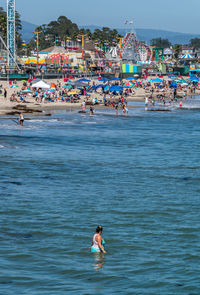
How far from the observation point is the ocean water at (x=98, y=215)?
15.3 metres

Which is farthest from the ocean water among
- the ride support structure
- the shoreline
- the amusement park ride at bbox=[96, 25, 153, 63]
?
the amusement park ride at bbox=[96, 25, 153, 63]

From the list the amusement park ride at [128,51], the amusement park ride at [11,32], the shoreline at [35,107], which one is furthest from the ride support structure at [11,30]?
the shoreline at [35,107]

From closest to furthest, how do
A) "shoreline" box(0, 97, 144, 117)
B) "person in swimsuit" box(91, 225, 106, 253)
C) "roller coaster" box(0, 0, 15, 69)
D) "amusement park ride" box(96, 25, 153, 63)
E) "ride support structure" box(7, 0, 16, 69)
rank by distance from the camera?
"person in swimsuit" box(91, 225, 106, 253)
"shoreline" box(0, 97, 144, 117)
"roller coaster" box(0, 0, 15, 69)
"ride support structure" box(7, 0, 16, 69)
"amusement park ride" box(96, 25, 153, 63)

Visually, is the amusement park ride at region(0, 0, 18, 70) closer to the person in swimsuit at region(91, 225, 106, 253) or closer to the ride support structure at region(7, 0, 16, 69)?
the ride support structure at region(7, 0, 16, 69)

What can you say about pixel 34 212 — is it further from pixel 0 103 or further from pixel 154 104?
pixel 154 104

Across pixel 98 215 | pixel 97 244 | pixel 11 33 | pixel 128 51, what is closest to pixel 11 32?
pixel 11 33

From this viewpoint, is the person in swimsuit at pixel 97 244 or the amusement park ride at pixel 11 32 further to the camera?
the amusement park ride at pixel 11 32

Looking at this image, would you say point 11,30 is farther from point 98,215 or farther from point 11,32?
point 98,215

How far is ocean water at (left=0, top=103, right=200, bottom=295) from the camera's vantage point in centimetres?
1529

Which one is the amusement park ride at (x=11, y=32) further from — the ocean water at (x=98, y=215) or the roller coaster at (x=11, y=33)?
the ocean water at (x=98, y=215)

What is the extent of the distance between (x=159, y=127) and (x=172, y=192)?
29.2 metres

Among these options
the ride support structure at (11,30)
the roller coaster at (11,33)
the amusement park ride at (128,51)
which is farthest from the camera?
the amusement park ride at (128,51)

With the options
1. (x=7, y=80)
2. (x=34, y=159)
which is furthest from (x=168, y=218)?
(x=7, y=80)

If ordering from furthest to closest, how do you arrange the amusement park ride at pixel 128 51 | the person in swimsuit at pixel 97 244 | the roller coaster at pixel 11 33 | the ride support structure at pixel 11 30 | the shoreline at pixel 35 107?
the amusement park ride at pixel 128 51 → the ride support structure at pixel 11 30 → the roller coaster at pixel 11 33 → the shoreline at pixel 35 107 → the person in swimsuit at pixel 97 244
